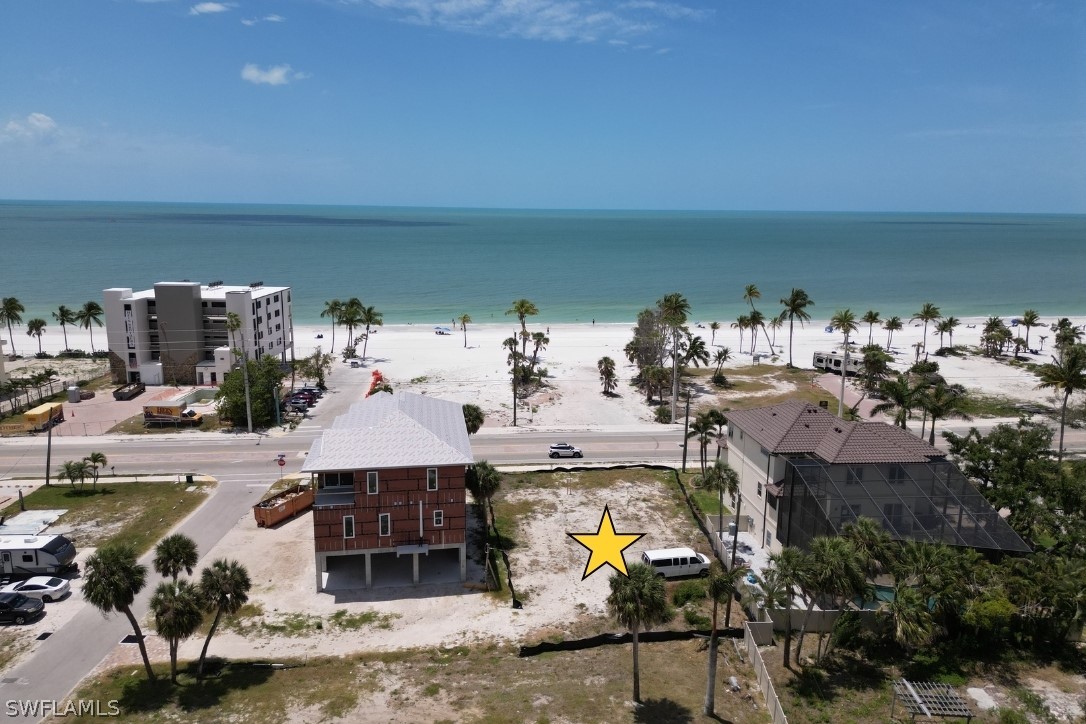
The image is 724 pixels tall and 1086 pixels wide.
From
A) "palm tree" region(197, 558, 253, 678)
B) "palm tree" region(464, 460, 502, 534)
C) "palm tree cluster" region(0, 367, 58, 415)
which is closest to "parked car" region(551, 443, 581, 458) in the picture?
"palm tree" region(464, 460, 502, 534)

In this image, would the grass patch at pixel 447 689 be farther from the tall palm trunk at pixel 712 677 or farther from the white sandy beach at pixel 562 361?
the white sandy beach at pixel 562 361

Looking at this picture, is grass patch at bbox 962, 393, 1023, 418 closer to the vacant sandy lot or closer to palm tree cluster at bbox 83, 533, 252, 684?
the vacant sandy lot

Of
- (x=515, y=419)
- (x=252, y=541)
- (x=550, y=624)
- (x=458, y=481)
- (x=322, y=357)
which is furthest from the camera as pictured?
(x=322, y=357)

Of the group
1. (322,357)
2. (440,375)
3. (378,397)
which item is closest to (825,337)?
(440,375)

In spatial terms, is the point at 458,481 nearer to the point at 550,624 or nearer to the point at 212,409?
the point at 550,624

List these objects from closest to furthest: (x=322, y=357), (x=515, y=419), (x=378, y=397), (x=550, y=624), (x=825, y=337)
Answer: (x=550, y=624) < (x=378, y=397) < (x=515, y=419) < (x=322, y=357) < (x=825, y=337)

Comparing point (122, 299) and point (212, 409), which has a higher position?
point (122, 299)
